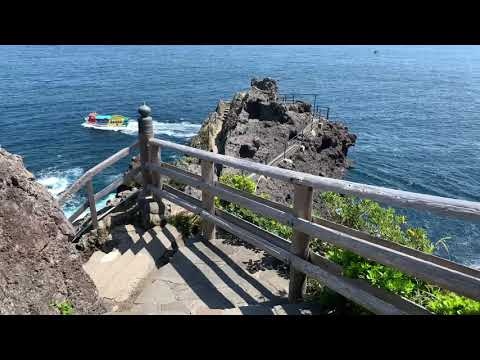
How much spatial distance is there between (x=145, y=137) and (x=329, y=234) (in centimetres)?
411

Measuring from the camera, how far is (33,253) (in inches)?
130

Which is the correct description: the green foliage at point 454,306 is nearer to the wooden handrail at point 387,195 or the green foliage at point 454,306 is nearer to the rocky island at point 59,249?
the wooden handrail at point 387,195

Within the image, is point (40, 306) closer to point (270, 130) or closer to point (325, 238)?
point (325, 238)

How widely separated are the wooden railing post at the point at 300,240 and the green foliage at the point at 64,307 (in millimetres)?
2380

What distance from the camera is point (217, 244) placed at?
20.9 ft

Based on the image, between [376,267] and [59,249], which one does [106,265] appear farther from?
[376,267]

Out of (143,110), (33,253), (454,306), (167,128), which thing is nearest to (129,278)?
(33,253)

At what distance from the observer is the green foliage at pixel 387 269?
341 centimetres

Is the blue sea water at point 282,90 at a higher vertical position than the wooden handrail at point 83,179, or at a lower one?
lower

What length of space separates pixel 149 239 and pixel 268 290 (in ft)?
8.19

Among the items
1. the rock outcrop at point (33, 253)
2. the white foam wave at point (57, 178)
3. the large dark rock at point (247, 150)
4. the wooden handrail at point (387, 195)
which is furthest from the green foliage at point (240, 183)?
the white foam wave at point (57, 178)

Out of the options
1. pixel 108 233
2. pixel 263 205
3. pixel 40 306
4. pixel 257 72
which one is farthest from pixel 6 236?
pixel 257 72
